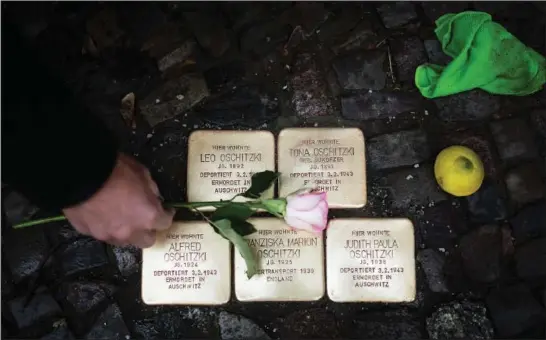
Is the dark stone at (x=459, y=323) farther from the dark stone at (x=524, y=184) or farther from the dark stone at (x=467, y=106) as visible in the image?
the dark stone at (x=467, y=106)

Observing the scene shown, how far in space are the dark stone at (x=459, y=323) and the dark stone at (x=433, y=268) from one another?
41mm

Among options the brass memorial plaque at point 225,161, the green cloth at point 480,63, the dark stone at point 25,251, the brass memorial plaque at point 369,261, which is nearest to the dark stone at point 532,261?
the brass memorial plaque at point 369,261

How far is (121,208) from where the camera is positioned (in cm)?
98

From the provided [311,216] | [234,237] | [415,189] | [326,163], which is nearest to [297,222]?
[311,216]

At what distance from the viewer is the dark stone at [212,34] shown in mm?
1382

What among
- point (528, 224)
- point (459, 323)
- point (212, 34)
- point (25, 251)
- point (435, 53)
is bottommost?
point (459, 323)

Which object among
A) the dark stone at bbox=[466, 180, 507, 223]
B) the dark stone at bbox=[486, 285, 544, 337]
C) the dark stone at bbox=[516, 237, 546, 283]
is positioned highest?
the dark stone at bbox=[466, 180, 507, 223]

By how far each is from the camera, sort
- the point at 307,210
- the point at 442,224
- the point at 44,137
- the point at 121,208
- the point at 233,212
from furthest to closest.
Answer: the point at 442,224 → the point at 233,212 → the point at 307,210 → the point at 121,208 → the point at 44,137

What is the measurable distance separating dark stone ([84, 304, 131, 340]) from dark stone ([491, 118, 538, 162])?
0.86 metres

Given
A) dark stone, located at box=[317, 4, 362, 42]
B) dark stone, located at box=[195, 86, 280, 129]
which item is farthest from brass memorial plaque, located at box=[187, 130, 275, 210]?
dark stone, located at box=[317, 4, 362, 42]

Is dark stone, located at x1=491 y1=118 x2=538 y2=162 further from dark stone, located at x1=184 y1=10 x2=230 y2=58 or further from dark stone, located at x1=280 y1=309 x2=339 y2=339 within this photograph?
dark stone, located at x1=184 y1=10 x2=230 y2=58

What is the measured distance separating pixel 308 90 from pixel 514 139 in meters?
0.45

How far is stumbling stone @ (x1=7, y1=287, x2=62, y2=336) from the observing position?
1.29m

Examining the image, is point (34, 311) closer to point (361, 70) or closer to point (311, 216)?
point (311, 216)
